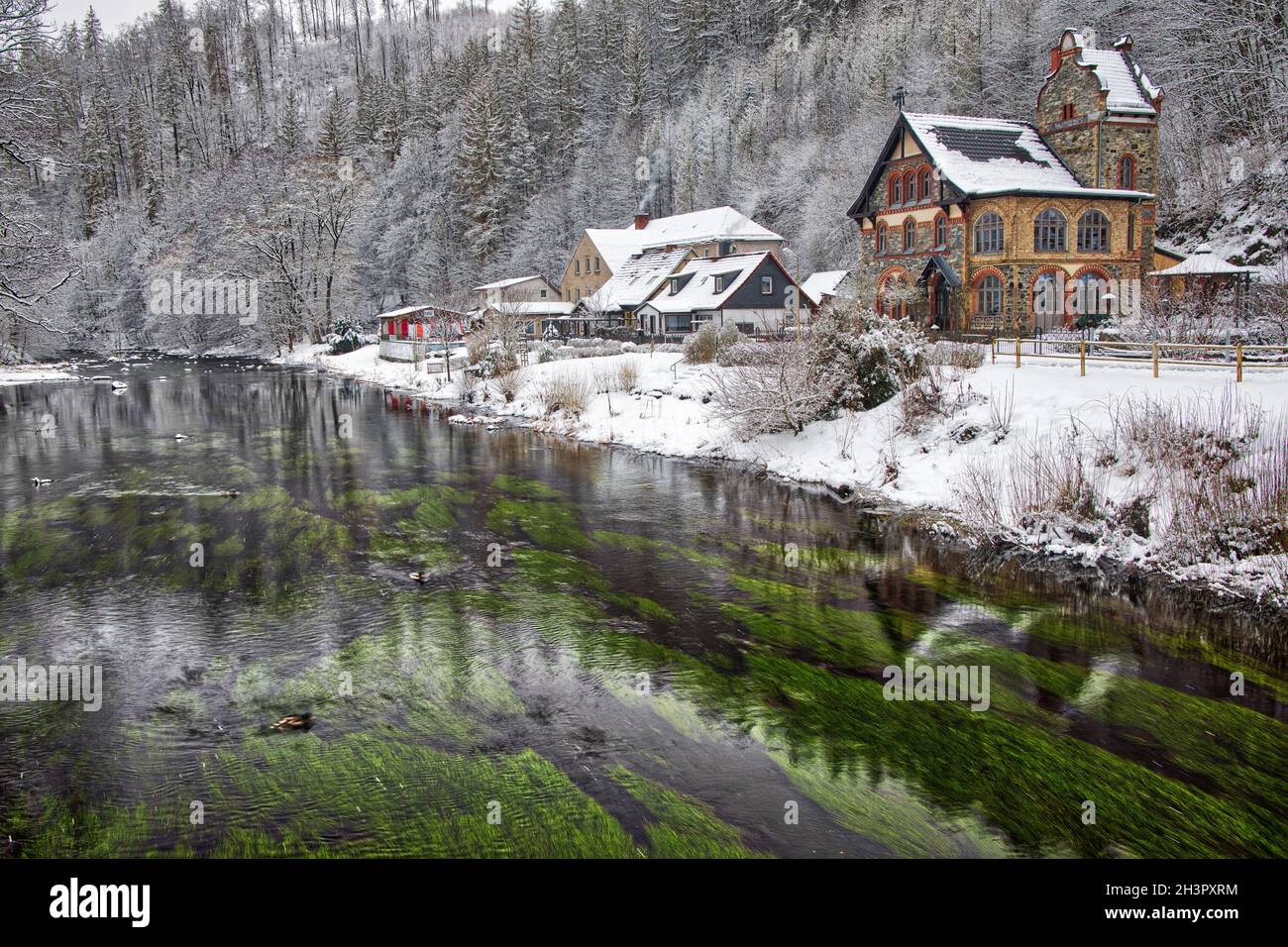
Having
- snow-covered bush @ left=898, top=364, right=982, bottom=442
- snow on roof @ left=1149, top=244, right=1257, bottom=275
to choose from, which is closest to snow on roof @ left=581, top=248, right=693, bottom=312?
snow on roof @ left=1149, top=244, right=1257, bottom=275

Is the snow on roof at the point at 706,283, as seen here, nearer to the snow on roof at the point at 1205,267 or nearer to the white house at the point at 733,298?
the white house at the point at 733,298

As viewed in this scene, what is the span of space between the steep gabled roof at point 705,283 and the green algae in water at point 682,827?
43.7 metres

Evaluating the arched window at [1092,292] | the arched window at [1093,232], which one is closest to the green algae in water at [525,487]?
the arched window at [1092,292]

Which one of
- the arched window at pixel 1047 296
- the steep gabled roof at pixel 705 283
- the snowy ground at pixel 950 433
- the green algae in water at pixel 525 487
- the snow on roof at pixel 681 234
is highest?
the snow on roof at pixel 681 234

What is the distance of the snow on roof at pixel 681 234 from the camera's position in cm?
6366

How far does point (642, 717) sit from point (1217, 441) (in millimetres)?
12336

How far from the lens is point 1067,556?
1634 centimetres

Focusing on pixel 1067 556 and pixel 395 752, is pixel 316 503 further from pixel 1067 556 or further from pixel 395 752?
pixel 1067 556

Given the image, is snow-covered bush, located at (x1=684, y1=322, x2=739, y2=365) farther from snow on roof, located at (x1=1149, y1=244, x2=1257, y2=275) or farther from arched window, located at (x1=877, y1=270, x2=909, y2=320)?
snow on roof, located at (x1=1149, y1=244, x2=1257, y2=275)

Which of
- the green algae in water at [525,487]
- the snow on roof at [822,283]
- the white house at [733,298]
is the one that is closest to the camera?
the green algae in water at [525,487]
